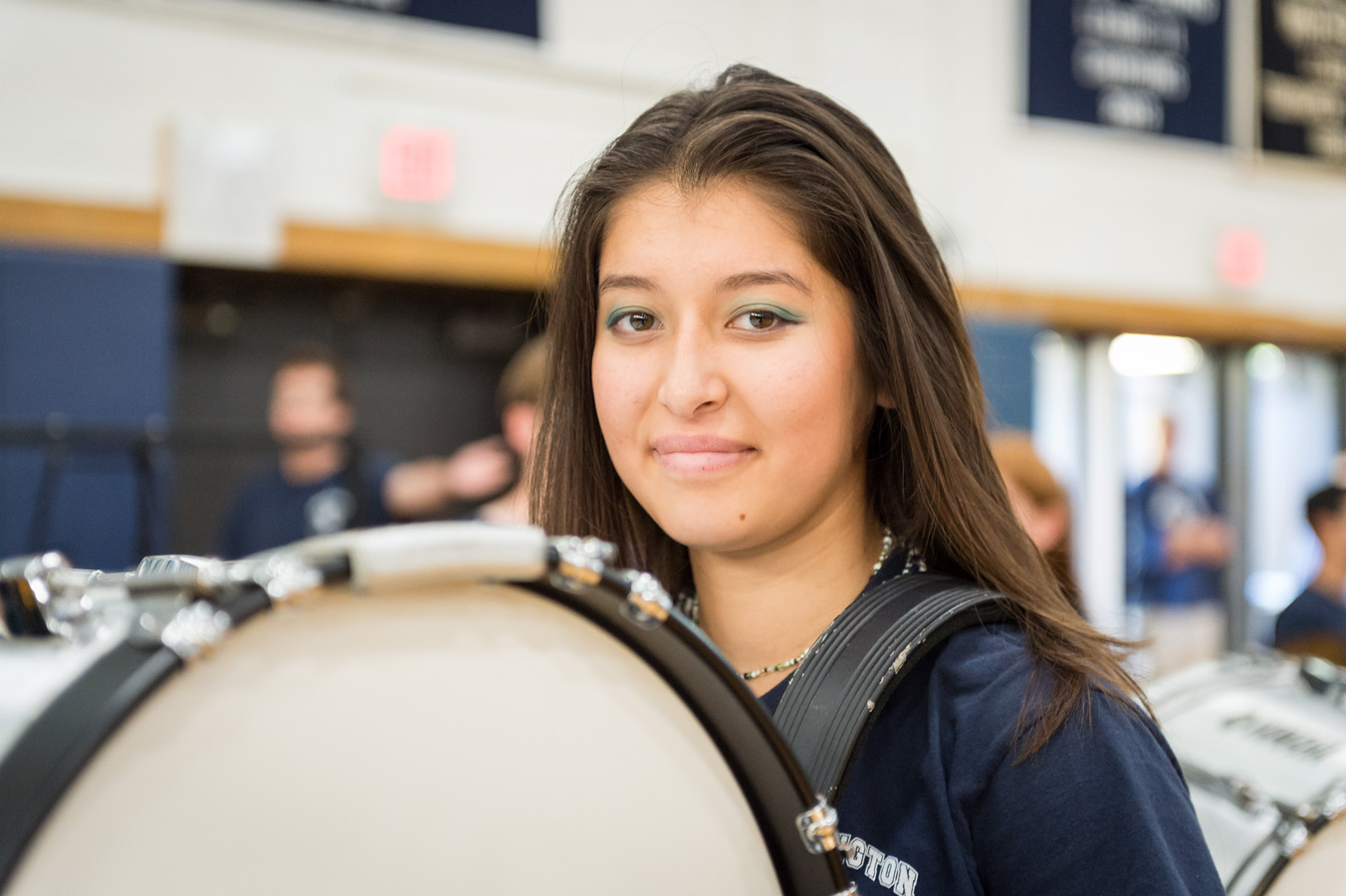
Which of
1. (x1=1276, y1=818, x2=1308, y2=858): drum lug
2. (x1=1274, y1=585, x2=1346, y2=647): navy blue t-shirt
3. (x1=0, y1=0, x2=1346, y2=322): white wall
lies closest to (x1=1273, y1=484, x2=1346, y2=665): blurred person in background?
(x1=1274, y1=585, x2=1346, y2=647): navy blue t-shirt

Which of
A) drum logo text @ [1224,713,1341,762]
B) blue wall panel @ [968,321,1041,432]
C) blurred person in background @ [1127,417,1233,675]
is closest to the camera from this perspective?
drum logo text @ [1224,713,1341,762]

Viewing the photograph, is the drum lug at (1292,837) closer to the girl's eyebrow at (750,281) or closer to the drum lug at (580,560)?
the girl's eyebrow at (750,281)

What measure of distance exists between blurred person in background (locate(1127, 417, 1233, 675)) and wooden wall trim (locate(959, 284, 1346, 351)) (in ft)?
1.74

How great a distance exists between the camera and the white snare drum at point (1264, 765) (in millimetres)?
1121

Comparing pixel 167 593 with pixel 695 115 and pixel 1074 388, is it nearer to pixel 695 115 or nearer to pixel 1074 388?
pixel 695 115

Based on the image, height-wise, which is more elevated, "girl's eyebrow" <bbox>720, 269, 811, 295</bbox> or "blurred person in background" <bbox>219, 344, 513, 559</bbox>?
"girl's eyebrow" <bbox>720, 269, 811, 295</bbox>

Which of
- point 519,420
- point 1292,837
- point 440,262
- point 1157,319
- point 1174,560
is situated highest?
point 440,262

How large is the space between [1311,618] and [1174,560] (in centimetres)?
239

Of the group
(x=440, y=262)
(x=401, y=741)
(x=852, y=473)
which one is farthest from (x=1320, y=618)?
(x=401, y=741)

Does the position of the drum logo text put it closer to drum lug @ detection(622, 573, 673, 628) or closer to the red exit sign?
drum lug @ detection(622, 573, 673, 628)

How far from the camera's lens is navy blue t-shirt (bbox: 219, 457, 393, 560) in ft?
11.6

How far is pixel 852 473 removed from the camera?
3.51ft

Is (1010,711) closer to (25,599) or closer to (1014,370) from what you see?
(25,599)

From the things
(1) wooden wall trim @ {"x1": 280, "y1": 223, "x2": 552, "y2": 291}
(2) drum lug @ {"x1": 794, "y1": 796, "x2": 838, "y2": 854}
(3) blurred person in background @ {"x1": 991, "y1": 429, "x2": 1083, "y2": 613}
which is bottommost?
(3) blurred person in background @ {"x1": 991, "y1": 429, "x2": 1083, "y2": 613}
